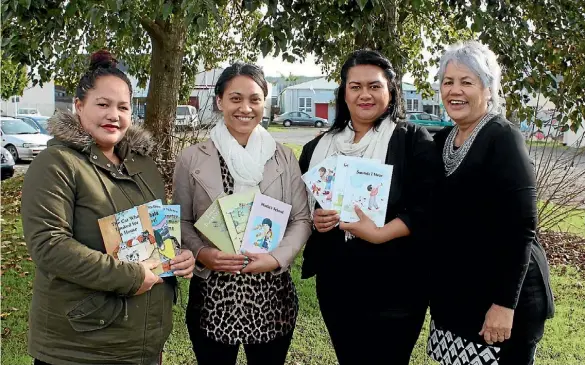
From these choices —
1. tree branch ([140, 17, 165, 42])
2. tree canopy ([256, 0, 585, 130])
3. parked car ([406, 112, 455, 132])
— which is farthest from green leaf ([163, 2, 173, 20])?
parked car ([406, 112, 455, 132])

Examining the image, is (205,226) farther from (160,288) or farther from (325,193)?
(325,193)

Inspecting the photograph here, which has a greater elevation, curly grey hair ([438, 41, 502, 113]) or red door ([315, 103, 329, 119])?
curly grey hair ([438, 41, 502, 113])

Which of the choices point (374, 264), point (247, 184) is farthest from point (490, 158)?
point (247, 184)

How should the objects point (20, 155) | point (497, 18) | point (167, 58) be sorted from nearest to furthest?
point (497, 18), point (167, 58), point (20, 155)

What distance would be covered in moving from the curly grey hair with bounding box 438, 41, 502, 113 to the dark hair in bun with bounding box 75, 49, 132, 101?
1.52 meters

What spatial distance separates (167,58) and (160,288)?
8.50m

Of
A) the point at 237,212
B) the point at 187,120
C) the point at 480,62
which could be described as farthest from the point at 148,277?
the point at 187,120

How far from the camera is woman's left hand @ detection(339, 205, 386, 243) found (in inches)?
102

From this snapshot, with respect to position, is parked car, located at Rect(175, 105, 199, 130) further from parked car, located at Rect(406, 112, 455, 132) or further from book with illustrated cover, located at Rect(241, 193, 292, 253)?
parked car, located at Rect(406, 112, 455, 132)

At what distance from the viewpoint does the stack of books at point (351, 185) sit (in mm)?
2623

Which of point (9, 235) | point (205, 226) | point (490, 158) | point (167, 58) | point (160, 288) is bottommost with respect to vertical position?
point (9, 235)

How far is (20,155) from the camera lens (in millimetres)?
17000

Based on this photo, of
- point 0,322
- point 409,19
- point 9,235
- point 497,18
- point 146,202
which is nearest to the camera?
point 146,202

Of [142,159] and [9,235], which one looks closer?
[142,159]
